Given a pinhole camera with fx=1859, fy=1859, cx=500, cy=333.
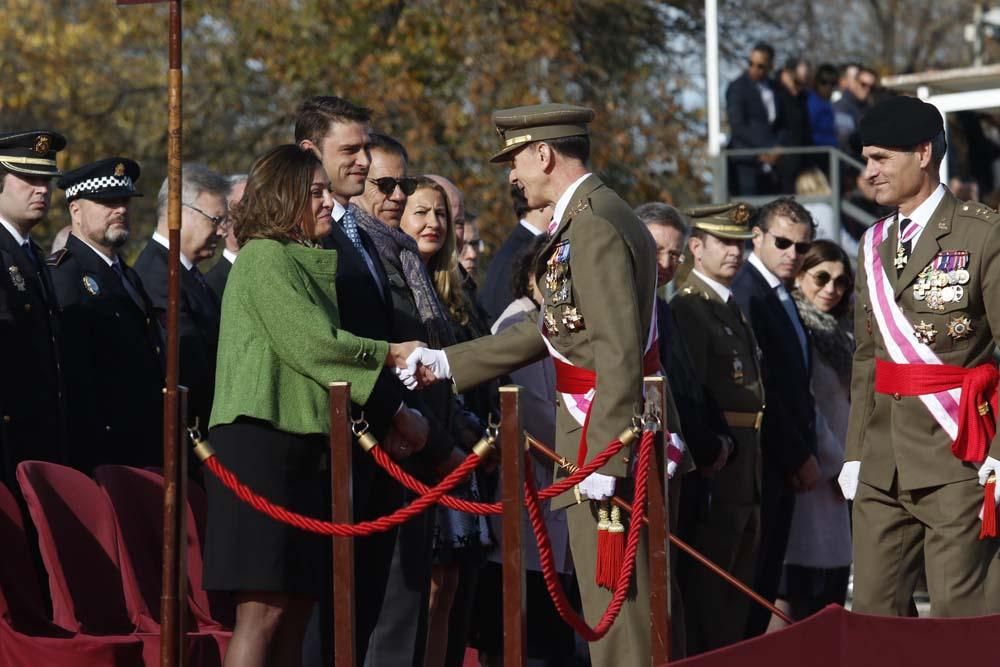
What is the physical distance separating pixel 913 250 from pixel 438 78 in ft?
46.3

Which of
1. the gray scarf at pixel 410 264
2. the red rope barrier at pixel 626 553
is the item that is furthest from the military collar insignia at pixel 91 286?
the red rope barrier at pixel 626 553

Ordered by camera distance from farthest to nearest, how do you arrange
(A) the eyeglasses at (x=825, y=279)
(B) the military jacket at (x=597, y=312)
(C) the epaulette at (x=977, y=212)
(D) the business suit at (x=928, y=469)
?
(A) the eyeglasses at (x=825, y=279) < (C) the epaulette at (x=977, y=212) < (D) the business suit at (x=928, y=469) < (B) the military jacket at (x=597, y=312)

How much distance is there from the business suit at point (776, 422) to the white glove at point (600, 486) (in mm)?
3186

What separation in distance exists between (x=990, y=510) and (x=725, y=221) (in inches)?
112

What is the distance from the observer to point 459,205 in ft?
25.6

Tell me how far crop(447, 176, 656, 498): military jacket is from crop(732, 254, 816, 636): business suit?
9.18 ft

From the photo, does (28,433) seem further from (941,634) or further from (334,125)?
(941,634)

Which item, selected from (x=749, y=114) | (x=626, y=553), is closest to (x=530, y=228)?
(x=626, y=553)

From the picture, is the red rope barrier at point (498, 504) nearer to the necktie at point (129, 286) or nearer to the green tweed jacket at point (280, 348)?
the green tweed jacket at point (280, 348)

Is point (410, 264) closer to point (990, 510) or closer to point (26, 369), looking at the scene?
point (26, 369)

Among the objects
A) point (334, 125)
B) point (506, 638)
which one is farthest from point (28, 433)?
point (506, 638)

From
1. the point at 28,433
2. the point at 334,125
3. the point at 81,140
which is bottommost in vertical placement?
the point at 28,433

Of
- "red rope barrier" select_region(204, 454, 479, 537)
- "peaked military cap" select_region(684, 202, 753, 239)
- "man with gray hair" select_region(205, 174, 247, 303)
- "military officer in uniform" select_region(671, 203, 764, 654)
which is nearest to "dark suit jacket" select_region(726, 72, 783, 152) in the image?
"peaked military cap" select_region(684, 202, 753, 239)

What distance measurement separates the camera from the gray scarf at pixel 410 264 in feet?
21.6
